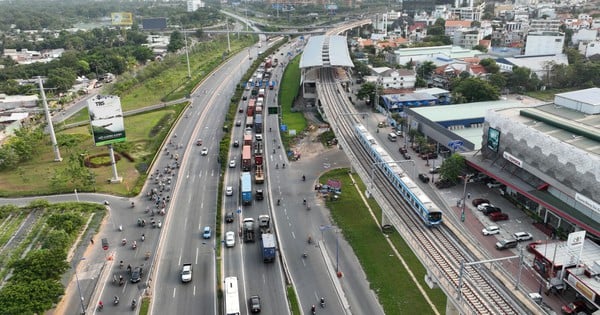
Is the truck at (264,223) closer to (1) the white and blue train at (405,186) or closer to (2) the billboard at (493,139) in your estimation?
(1) the white and blue train at (405,186)

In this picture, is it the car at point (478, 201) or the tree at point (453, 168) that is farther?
the tree at point (453, 168)

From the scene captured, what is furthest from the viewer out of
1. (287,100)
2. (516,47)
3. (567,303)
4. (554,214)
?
(516,47)

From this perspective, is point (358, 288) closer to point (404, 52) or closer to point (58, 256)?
point (58, 256)

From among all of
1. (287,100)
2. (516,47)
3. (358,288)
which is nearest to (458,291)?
(358,288)

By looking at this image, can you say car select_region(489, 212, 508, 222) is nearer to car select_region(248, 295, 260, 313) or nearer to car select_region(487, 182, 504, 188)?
car select_region(487, 182, 504, 188)

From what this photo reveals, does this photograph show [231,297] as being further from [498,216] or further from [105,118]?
[105,118]

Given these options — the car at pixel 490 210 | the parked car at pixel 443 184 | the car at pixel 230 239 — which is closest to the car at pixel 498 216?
the car at pixel 490 210

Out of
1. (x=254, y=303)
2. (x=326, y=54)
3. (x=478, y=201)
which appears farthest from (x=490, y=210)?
(x=326, y=54)

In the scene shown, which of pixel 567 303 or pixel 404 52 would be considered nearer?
pixel 567 303
